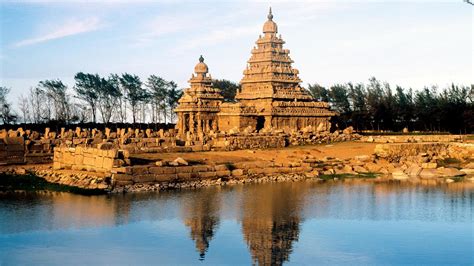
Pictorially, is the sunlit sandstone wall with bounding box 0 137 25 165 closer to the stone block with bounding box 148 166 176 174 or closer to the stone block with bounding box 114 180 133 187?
the stone block with bounding box 114 180 133 187

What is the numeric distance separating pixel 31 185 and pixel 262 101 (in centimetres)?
2816

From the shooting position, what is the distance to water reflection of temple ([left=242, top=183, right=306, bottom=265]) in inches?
852

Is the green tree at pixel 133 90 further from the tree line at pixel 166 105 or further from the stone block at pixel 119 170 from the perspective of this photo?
the stone block at pixel 119 170

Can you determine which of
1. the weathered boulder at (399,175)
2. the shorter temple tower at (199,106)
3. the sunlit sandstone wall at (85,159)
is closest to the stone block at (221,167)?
the sunlit sandstone wall at (85,159)

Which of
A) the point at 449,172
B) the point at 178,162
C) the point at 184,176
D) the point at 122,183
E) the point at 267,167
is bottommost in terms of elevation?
the point at 449,172

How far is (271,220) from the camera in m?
26.2

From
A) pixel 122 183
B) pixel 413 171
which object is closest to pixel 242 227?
pixel 122 183

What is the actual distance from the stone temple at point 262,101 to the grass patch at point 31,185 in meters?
23.2

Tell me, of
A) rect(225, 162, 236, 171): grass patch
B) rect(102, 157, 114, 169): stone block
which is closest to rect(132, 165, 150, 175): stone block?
rect(102, 157, 114, 169): stone block

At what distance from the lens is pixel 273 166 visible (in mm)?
38531

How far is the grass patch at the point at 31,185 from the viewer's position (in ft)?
108

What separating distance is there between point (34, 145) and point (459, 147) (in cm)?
2546

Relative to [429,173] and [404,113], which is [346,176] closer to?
[429,173]

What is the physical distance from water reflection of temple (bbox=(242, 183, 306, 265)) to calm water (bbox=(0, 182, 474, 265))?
0.12ft
